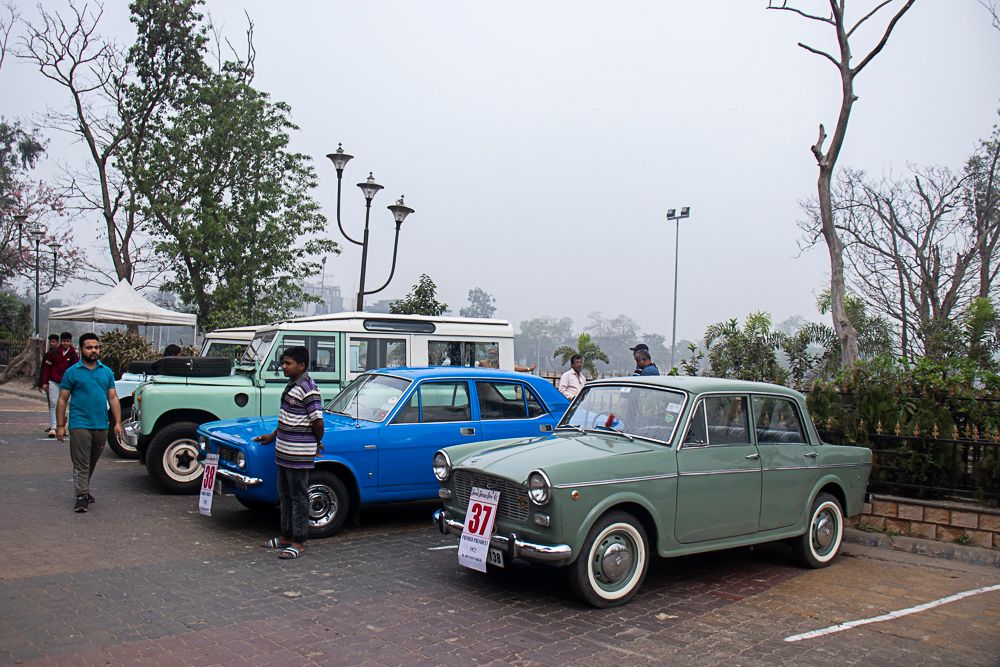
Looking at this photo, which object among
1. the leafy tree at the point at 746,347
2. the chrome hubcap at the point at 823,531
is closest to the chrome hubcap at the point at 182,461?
the chrome hubcap at the point at 823,531

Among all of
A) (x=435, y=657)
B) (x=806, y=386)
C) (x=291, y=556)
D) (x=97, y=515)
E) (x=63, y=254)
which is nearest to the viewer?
(x=435, y=657)

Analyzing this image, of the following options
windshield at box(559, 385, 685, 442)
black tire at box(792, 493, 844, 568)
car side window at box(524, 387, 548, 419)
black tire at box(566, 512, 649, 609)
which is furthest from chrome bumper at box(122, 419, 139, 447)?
black tire at box(792, 493, 844, 568)

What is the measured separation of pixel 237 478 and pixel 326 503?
2.77ft

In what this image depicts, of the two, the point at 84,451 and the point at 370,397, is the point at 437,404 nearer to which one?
the point at 370,397

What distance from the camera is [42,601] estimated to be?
5098mm

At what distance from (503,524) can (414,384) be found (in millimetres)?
2665

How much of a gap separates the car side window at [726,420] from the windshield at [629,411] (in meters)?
0.29

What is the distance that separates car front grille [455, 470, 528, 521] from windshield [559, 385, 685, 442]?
3.75 feet

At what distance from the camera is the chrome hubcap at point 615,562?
5.31 metres

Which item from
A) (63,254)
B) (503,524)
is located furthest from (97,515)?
(63,254)

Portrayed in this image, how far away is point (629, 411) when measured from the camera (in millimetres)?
6215

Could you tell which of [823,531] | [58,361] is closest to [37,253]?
[58,361]

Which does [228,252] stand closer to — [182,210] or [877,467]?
[182,210]

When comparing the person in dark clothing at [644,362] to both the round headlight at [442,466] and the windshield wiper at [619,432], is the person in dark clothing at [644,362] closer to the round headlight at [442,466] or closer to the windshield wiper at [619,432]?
the windshield wiper at [619,432]
